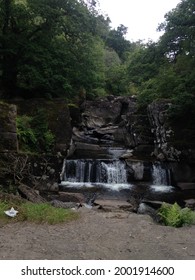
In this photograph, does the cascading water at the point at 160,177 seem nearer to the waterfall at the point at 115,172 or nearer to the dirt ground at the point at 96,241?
the waterfall at the point at 115,172

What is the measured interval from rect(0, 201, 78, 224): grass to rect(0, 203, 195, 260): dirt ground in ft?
0.77

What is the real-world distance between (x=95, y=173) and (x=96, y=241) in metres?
11.3

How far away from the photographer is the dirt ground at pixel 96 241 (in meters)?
5.50

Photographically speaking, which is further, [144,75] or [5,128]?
[144,75]

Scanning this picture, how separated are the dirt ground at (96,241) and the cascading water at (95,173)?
Result: 358 inches

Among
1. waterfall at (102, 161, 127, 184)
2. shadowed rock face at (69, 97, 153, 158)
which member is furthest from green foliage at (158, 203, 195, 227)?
shadowed rock face at (69, 97, 153, 158)

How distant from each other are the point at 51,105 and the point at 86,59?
443 centimetres

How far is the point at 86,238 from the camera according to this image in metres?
6.57

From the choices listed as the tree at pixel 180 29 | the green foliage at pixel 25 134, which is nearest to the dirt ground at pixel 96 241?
the green foliage at pixel 25 134

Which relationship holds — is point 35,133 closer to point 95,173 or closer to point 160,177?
point 95,173

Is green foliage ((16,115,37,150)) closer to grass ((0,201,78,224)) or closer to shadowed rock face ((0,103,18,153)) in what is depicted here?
shadowed rock face ((0,103,18,153))
